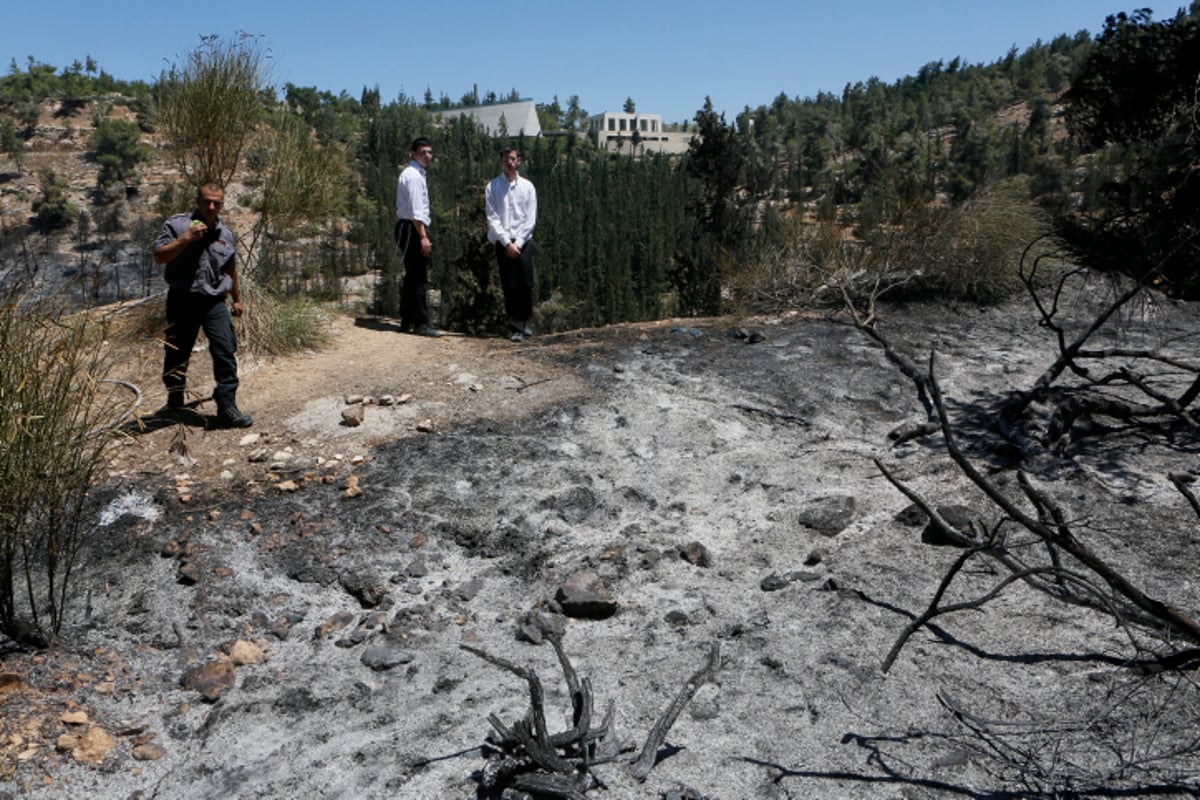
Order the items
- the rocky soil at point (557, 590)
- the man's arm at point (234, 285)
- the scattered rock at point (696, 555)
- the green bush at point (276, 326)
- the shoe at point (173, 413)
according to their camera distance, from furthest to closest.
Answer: the green bush at point (276, 326)
the shoe at point (173, 413)
the man's arm at point (234, 285)
the scattered rock at point (696, 555)
the rocky soil at point (557, 590)

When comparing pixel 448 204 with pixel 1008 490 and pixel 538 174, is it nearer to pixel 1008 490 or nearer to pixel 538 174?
pixel 538 174

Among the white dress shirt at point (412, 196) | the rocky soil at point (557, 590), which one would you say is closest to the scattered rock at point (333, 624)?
the rocky soil at point (557, 590)

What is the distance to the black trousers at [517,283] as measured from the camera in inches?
271

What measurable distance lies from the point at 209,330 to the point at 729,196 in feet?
32.5

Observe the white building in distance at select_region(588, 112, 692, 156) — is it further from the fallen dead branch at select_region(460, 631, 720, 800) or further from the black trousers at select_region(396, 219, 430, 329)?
the fallen dead branch at select_region(460, 631, 720, 800)

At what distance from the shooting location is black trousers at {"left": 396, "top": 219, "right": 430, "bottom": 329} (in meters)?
6.80

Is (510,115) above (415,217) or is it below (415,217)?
above

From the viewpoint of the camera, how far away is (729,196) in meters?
13.6

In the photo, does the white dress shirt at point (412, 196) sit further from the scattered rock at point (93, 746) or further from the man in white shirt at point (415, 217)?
the scattered rock at point (93, 746)

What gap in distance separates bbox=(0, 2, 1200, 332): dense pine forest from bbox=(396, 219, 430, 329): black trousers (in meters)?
0.74

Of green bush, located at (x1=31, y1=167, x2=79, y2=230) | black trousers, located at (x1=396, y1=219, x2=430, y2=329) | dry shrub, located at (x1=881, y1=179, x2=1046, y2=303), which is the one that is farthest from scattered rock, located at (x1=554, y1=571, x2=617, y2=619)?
green bush, located at (x1=31, y1=167, x2=79, y2=230)

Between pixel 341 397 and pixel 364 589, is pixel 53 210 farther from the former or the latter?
pixel 364 589

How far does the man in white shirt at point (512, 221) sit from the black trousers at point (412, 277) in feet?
1.83

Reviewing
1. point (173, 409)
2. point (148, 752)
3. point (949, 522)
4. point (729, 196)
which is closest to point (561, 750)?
point (148, 752)
